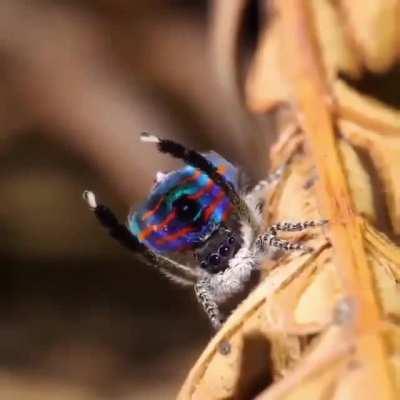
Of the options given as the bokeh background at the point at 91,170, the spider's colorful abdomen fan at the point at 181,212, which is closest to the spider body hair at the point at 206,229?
the spider's colorful abdomen fan at the point at 181,212

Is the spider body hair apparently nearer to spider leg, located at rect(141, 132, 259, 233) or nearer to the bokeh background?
spider leg, located at rect(141, 132, 259, 233)

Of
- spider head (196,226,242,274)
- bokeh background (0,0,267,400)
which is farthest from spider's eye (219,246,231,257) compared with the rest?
bokeh background (0,0,267,400)

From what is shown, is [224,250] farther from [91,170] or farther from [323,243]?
[91,170]

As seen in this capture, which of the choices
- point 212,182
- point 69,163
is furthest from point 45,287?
point 212,182

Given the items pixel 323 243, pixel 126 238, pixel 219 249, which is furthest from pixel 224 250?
pixel 323 243

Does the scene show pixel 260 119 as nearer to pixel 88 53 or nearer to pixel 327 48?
pixel 327 48

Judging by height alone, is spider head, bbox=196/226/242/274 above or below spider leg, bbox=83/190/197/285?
below
